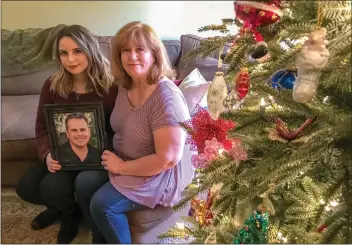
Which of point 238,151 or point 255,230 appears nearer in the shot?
point 238,151

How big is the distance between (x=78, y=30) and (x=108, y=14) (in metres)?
1.25

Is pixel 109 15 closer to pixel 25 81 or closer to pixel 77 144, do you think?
pixel 25 81

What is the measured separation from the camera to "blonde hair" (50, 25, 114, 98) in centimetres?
161

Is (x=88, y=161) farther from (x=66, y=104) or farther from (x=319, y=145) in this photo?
(x=319, y=145)

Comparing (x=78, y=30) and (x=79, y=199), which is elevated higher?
(x=78, y=30)

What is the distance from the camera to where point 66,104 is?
5.16 feet

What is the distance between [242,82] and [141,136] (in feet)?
2.00

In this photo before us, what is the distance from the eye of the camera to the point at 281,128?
2.87 ft

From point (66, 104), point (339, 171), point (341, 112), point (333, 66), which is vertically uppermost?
point (333, 66)

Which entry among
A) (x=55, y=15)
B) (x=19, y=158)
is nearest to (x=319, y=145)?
(x=19, y=158)

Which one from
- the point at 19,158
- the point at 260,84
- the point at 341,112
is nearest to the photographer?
the point at 341,112

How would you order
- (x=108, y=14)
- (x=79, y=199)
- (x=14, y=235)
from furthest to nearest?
(x=108, y=14)
(x=14, y=235)
(x=79, y=199)

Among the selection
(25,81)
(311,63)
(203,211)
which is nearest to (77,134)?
(203,211)

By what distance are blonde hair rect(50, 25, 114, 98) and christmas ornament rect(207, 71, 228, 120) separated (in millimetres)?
722
